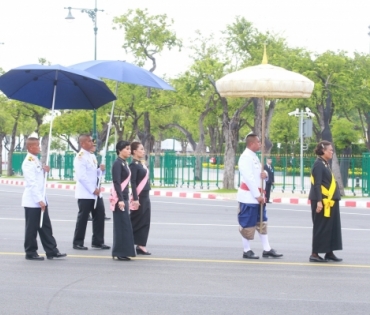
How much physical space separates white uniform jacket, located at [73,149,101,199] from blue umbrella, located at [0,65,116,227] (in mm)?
660

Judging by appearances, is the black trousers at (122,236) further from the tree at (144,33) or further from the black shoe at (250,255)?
the tree at (144,33)

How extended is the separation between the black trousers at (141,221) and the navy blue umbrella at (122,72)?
1.74 metres

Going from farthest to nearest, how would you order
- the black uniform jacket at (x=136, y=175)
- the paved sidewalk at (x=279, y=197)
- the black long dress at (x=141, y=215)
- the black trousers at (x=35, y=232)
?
the paved sidewalk at (x=279, y=197) → the black long dress at (x=141, y=215) → the black uniform jacket at (x=136, y=175) → the black trousers at (x=35, y=232)

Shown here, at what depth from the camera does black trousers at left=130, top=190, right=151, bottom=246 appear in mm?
→ 12570

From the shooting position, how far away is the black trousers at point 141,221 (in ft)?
41.2

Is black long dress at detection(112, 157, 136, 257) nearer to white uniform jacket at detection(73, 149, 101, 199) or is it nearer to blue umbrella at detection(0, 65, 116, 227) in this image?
white uniform jacket at detection(73, 149, 101, 199)

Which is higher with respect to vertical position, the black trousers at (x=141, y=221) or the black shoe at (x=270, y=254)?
the black trousers at (x=141, y=221)

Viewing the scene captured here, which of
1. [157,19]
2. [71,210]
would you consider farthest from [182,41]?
[71,210]

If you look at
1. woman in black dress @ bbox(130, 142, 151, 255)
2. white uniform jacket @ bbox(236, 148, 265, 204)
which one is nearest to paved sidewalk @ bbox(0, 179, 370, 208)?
woman in black dress @ bbox(130, 142, 151, 255)

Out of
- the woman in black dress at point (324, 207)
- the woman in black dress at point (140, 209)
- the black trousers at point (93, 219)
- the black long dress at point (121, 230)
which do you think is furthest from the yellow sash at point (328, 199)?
the black trousers at point (93, 219)

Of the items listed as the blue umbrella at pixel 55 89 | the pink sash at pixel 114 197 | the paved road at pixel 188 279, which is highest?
the blue umbrella at pixel 55 89

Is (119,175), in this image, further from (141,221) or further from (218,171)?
(218,171)

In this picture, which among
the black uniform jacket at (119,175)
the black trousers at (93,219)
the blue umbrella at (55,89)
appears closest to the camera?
the black uniform jacket at (119,175)

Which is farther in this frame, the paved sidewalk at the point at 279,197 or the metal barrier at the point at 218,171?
the metal barrier at the point at 218,171
